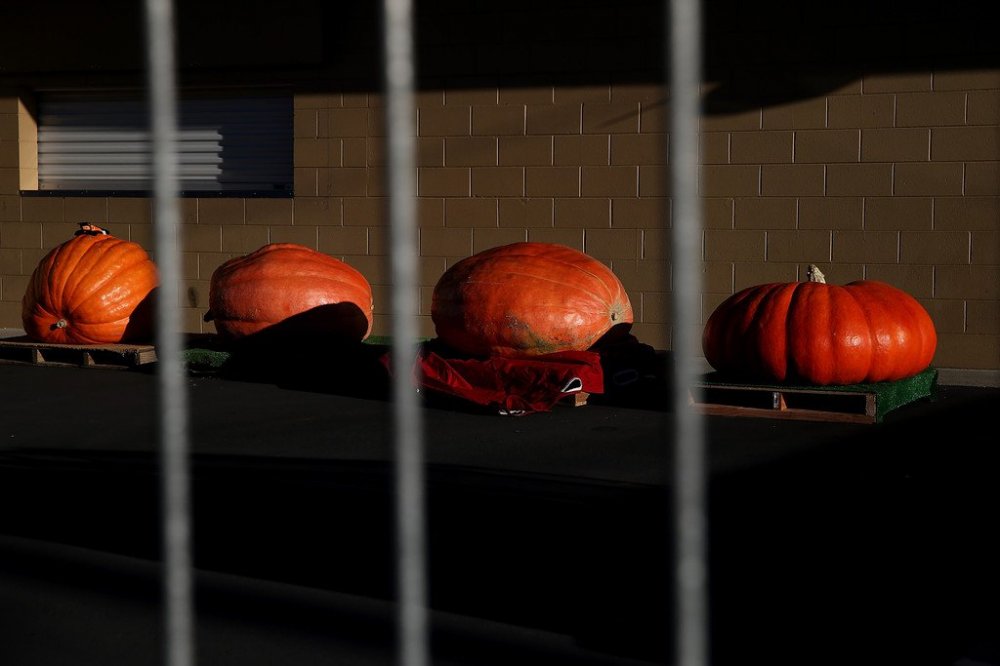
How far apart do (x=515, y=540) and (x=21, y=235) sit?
290 inches

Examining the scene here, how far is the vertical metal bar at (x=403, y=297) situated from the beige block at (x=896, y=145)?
6.96 m

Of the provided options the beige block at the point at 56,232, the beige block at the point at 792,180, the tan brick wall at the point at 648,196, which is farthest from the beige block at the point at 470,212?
the beige block at the point at 56,232

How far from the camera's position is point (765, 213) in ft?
25.7

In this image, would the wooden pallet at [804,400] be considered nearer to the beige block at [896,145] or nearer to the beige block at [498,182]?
the beige block at [896,145]

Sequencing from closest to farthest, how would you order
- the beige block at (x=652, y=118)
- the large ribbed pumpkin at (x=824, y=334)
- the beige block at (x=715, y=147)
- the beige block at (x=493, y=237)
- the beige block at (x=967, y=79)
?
1. the large ribbed pumpkin at (x=824, y=334)
2. the beige block at (x=967, y=79)
3. the beige block at (x=715, y=147)
4. the beige block at (x=652, y=118)
5. the beige block at (x=493, y=237)

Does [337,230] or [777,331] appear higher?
[337,230]

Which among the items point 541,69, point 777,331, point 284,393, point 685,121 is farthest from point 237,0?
point 685,121

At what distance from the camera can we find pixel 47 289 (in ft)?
25.3

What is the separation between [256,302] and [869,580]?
4.81m

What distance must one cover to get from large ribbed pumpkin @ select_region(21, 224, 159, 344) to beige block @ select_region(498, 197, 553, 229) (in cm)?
246

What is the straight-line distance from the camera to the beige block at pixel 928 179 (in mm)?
7367

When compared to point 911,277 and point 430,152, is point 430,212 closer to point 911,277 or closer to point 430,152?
point 430,152

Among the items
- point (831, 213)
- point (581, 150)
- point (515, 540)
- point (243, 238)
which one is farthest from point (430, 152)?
point (515, 540)

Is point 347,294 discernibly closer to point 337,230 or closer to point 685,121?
point 337,230
